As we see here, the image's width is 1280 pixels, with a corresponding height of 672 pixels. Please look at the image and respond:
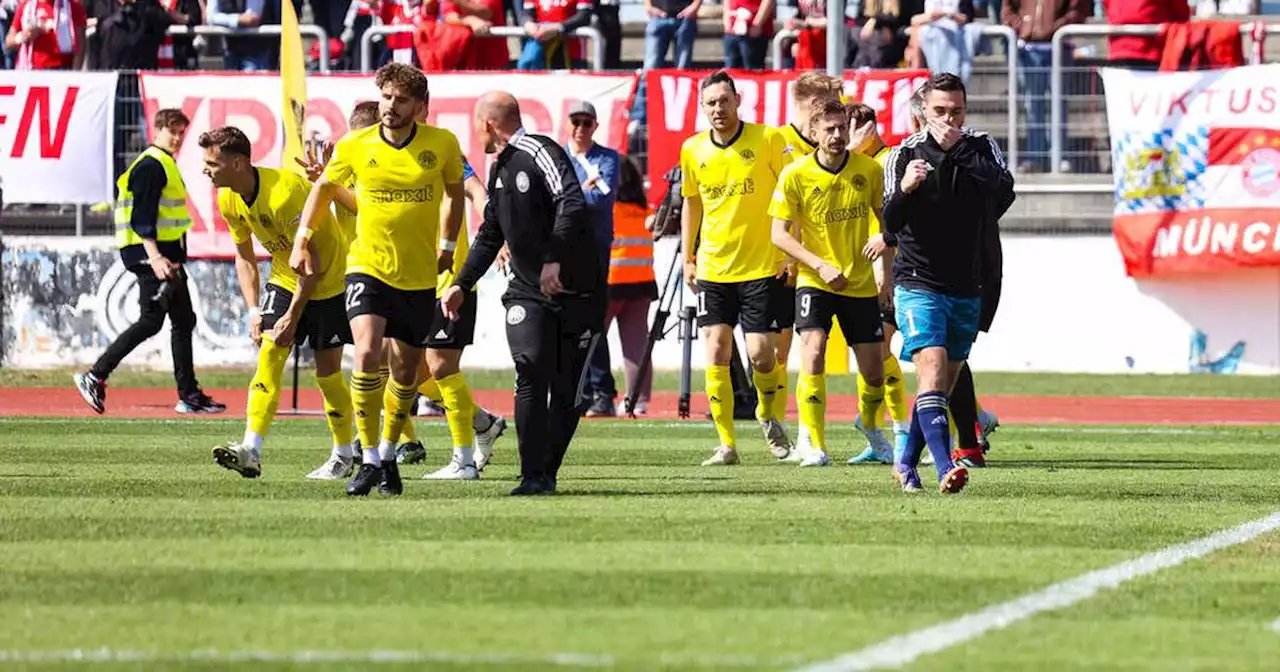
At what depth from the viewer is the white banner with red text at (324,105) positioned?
23234mm

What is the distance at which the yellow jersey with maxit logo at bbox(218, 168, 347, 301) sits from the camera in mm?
12469

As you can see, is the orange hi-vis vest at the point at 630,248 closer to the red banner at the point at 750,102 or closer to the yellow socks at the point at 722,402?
the red banner at the point at 750,102

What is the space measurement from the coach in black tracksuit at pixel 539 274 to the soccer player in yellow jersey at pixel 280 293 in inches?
52.3

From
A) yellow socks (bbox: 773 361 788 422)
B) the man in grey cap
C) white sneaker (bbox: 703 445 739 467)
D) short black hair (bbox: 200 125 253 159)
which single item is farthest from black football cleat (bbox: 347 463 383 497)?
the man in grey cap

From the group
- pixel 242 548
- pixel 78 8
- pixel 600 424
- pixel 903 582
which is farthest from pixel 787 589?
pixel 78 8

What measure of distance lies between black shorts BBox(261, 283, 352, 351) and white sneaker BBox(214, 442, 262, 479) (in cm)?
69

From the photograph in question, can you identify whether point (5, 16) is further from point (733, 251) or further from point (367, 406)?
point (367, 406)

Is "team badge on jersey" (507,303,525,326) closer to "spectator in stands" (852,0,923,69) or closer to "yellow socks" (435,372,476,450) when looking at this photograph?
"yellow socks" (435,372,476,450)

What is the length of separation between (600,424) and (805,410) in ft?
12.3

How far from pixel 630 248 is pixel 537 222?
7.66 m

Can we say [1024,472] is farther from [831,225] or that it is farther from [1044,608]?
[1044,608]

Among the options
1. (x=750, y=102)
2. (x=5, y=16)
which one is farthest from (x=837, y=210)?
(x=5, y=16)

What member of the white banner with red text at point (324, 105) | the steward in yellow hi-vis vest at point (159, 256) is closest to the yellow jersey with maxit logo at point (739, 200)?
the steward in yellow hi-vis vest at point (159, 256)

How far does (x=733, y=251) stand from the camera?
45.6 ft
